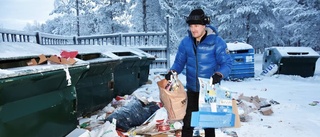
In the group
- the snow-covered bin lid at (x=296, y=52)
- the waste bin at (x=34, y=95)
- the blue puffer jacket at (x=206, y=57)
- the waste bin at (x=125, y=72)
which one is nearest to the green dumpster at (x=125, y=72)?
the waste bin at (x=125, y=72)

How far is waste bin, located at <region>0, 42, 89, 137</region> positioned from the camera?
191 cm

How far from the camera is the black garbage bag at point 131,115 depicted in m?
3.51

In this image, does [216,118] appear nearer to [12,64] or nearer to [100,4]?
[12,64]

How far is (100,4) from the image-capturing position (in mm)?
21625

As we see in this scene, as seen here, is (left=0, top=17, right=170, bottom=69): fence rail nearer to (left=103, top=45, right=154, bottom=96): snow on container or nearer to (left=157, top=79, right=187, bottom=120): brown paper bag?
(left=103, top=45, right=154, bottom=96): snow on container

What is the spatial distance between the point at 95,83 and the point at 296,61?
24.7ft

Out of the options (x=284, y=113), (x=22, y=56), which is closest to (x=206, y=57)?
(x=22, y=56)

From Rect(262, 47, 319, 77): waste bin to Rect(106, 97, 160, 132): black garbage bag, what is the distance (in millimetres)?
6547

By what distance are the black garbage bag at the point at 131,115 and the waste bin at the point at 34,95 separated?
74cm

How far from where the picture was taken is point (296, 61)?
8.77m

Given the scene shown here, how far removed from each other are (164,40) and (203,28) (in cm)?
646

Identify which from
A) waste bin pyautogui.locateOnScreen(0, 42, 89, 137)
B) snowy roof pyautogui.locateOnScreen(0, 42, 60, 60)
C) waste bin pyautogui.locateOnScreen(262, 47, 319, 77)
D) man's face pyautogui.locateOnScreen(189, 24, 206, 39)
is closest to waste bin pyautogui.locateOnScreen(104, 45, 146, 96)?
snowy roof pyautogui.locateOnScreen(0, 42, 60, 60)

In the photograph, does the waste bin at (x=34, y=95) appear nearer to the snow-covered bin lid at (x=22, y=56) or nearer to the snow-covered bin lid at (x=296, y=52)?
the snow-covered bin lid at (x=22, y=56)

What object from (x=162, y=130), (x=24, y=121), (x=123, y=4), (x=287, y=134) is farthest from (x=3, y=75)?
(x=123, y=4)
